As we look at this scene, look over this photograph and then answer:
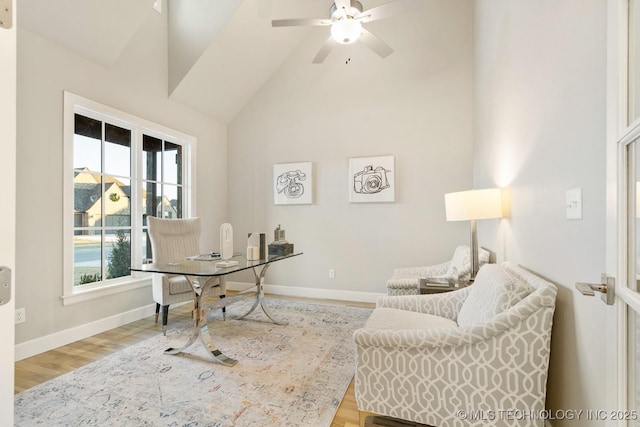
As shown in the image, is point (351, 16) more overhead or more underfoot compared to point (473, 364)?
more overhead

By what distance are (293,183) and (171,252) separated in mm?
1887

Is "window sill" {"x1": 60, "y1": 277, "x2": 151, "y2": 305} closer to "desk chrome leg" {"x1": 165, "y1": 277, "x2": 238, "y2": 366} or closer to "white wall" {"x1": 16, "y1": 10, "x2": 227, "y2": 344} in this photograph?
"white wall" {"x1": 16, "y1": 10, "x2": 227, "y2": 344}

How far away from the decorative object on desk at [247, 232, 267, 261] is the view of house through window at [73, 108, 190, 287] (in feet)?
5.10

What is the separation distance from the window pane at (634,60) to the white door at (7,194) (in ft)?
4.87

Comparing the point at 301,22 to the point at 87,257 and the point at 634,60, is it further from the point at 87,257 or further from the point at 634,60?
the point at 87,257

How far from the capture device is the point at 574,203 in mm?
1225

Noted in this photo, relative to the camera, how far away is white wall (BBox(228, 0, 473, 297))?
12.8 feet

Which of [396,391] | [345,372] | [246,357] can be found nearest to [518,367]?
[396,391]

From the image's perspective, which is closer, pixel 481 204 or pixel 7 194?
pixel 7 194

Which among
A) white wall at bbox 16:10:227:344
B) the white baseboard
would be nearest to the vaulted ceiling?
white wall at bbox 16:10:227:344

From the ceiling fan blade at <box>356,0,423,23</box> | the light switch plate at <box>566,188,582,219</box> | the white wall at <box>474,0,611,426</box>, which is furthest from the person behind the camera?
the ceiling fan blade at <box>356,0,423,23</box>

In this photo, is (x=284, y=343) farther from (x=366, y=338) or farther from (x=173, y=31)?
(x=173, y=31)

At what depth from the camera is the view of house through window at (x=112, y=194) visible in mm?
3041

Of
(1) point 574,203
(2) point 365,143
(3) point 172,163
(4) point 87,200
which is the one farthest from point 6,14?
(2) point 365,143
